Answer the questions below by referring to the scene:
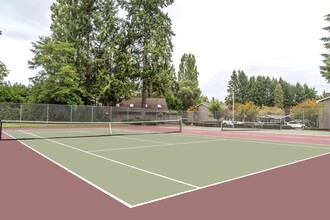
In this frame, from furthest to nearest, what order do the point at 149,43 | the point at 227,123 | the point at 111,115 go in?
the point at 227,123, the point at 149,43, the point at 111,115

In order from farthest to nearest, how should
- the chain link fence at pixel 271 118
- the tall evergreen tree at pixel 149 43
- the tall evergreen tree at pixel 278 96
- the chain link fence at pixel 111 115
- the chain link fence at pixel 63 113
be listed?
the tall evergreen tree at pixel 278 96 < the tall evergreen tree at pixel 149 43 < the chain link fence at pixel 271 118 < the chain link fence at pixel 111 115 < the chain link fence at pixel 63 113

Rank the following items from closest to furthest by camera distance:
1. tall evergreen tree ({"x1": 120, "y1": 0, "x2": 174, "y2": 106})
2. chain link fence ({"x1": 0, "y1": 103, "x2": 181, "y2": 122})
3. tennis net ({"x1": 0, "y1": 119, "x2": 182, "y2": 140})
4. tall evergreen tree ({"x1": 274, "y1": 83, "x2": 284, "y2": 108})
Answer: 1. tennis net ({"x1": 0, "y1": 119, "x2": 182, "y2": 140})
2. chain link fence ({"x1": 0, "y1": 103, "x2": 181, "y2": 122})
3. tall evergreen tree ({"x1": 120, "y1": 0, "x2": 174, "y2": 106})
4. tall evergreen tree ({"x1": 274, "y1": 83, "x2": 284, "y2": 108})

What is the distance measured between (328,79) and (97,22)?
34078mm

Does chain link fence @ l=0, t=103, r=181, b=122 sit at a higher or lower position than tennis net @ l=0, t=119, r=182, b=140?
higher

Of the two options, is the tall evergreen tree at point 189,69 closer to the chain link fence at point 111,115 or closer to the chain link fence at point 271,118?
the chain link fence at point 271,118

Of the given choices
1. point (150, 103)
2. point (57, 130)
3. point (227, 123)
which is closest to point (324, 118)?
point (227, 123)

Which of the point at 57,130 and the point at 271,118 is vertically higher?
the point at 271,118

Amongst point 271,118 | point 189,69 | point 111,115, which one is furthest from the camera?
point 189,69

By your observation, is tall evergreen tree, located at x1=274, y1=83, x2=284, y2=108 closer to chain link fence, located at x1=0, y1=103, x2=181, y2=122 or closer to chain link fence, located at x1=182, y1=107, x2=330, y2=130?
chain link fence, located at x1=182, y1=107, x2=330, y2=130

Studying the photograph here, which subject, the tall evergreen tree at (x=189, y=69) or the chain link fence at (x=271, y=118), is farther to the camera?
the tall evergreen tree at (x=189, y=69)

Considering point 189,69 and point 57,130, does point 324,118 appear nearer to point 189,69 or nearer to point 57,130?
point 57,130

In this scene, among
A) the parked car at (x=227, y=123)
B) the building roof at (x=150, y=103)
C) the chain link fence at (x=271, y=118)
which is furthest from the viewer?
the building roof at (x=150, y=103)

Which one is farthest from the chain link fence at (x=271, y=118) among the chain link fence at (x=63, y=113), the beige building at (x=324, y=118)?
the chain link fence at (x=63, y=113)

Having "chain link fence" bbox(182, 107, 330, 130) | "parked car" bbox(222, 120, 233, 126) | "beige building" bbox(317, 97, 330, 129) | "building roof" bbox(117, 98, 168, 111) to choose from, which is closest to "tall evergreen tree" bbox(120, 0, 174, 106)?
"chain link fence" bbox(182, 107, 330, 130)
